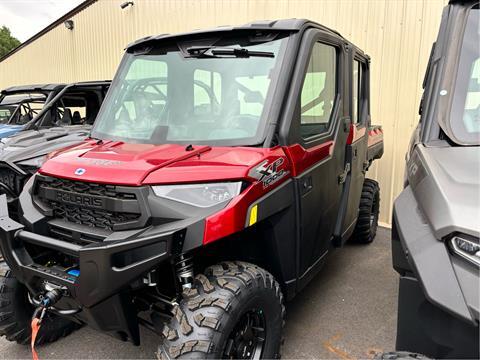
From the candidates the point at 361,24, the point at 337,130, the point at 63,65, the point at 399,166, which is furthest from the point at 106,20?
the point at 337,130

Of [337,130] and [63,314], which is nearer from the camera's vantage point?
[63,314]

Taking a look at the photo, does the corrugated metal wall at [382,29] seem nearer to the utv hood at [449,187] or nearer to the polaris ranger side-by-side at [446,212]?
the polaris ranger side-by-side at [446,212]

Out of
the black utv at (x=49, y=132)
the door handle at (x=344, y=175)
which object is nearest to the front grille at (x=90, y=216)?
the black utv at (x=49, y=132)

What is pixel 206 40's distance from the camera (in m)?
2.78

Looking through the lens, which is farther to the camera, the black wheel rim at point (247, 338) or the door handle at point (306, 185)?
the door handle at point (306, 185)

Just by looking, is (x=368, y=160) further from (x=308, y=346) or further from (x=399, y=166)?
(x=308, y=346)

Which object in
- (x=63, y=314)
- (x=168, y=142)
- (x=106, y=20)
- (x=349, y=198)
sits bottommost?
(x=63, y=314)

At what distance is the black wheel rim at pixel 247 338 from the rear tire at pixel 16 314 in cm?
130

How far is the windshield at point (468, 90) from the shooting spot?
211 centimetres

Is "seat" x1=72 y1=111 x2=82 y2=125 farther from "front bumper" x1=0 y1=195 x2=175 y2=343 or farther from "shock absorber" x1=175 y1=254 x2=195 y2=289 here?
"shock absorber" x1=175 y1=254 x2=195 y2=289

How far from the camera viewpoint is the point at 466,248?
4.63 ft

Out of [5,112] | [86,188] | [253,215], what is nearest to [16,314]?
[86,188]

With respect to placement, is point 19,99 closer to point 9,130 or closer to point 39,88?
point 39,88

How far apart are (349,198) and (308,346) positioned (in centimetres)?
134
